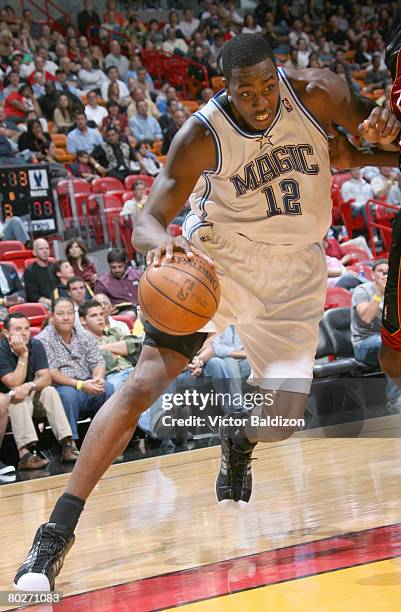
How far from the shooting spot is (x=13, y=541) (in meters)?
4.16

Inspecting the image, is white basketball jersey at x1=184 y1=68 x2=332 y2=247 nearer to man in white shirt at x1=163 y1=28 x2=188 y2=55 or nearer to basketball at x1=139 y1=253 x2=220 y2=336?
basketball at x1=139 y1=253 x2=220 y2=336

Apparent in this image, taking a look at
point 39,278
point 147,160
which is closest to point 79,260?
point 39,278

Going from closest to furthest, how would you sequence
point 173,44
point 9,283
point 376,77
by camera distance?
point 9,283 < point 173,44 < point 376,77

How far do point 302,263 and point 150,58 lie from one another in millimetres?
13905

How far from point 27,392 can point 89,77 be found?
367 inches

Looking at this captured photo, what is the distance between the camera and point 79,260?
9.30 meters

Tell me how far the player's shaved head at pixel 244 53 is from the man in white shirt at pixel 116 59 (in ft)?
41.5

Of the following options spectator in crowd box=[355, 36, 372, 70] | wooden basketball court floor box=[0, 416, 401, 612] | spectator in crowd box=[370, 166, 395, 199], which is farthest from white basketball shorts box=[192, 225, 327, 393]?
spectator in crowd box=[355, 36, 372, 70]

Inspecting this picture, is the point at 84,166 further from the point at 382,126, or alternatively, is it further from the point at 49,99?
the point at 382,126

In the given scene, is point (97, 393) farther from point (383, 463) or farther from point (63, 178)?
point (63, 178)

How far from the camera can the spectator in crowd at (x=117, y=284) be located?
29.7 ft

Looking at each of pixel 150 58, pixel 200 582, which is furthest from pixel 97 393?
pixel 150 58

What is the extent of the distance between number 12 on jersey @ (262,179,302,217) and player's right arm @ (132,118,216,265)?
0.27 m

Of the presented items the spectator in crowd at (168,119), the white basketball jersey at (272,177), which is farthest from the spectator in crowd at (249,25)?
the white basketball jersey at (272,177)
